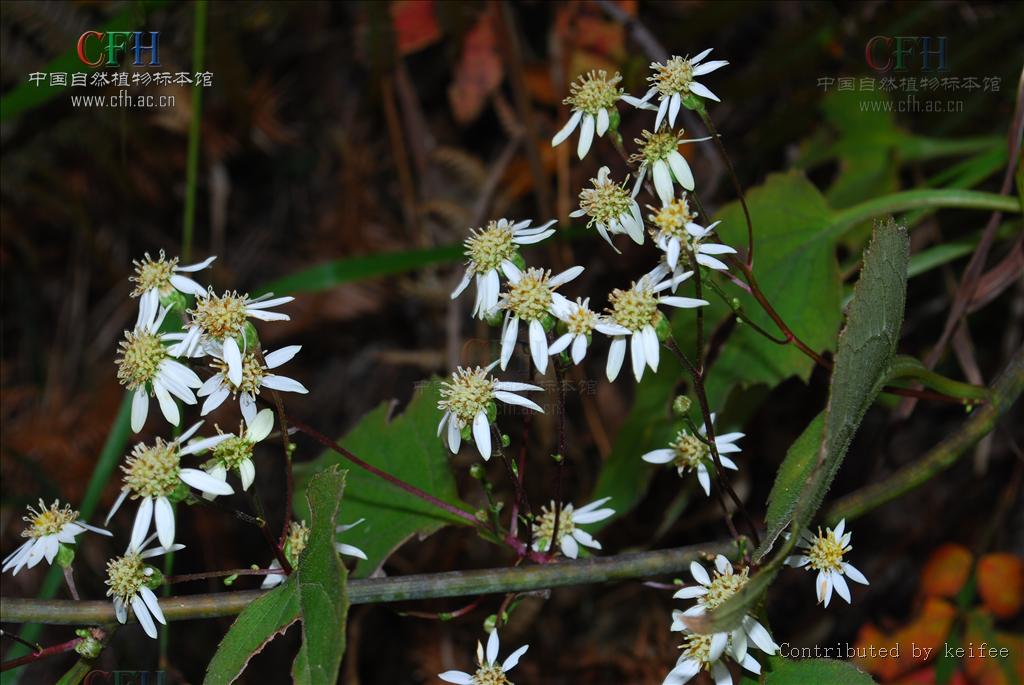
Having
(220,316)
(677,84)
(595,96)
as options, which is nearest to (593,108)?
(595,96)

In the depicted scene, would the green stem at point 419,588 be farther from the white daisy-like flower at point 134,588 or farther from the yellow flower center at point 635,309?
the yellow flower center at point 635,309

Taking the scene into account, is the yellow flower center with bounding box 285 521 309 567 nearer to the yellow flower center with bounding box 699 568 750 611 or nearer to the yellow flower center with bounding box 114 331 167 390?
the yellow flower center with bounding box 114 331 167 390

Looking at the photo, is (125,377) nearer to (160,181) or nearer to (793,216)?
(793,216)

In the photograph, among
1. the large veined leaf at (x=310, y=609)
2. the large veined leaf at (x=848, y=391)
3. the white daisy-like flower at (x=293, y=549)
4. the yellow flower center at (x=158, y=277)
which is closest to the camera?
the large veined leaf at (x=848, y=391)

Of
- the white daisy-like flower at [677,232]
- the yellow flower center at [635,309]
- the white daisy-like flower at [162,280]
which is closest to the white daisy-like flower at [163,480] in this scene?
the white daisy-like flower at [162,280]

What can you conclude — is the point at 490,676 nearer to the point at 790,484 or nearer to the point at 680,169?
the point at 790,484
